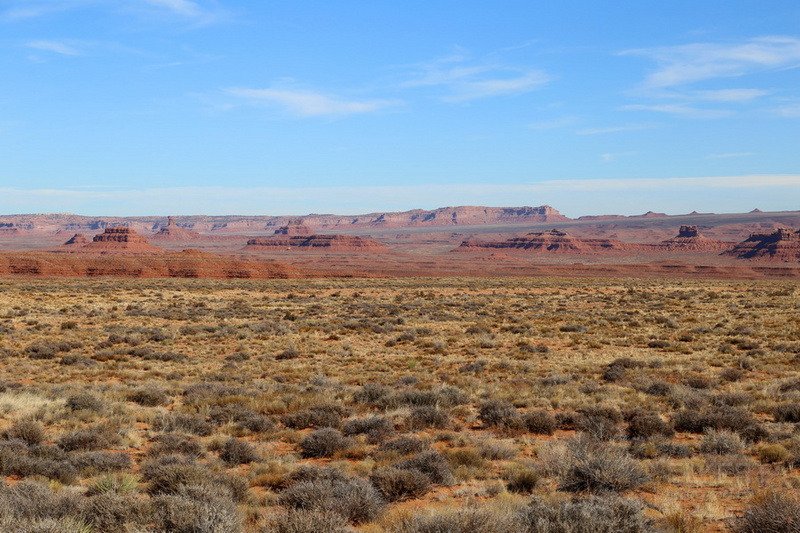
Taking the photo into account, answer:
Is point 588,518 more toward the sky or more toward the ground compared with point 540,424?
more toward the sky

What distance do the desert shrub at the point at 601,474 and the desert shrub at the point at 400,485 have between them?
181cm

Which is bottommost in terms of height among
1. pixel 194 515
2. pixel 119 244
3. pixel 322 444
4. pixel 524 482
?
pixel 322 444

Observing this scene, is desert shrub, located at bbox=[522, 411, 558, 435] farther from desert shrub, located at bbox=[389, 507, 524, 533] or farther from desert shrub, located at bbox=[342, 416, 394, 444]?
desert shrub, located at bbox=[389, 507, 524, 533]

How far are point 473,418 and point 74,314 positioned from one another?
1156 inches

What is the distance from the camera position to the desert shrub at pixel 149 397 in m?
13.2

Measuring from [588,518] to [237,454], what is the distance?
5.64 meters

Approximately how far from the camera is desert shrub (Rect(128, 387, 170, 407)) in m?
13.2

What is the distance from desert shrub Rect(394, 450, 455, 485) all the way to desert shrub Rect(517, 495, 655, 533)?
1971 mm

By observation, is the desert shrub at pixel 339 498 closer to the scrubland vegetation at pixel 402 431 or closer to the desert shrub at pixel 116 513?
the scrubland vegetation at pixel 402 431

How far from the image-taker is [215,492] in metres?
6.56

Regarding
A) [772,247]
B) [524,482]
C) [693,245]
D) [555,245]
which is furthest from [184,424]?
[693,245]

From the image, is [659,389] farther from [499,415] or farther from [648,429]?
[499,415]

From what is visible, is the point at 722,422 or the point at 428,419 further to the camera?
the point at 428,419

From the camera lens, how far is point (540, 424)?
10898 millimetres
